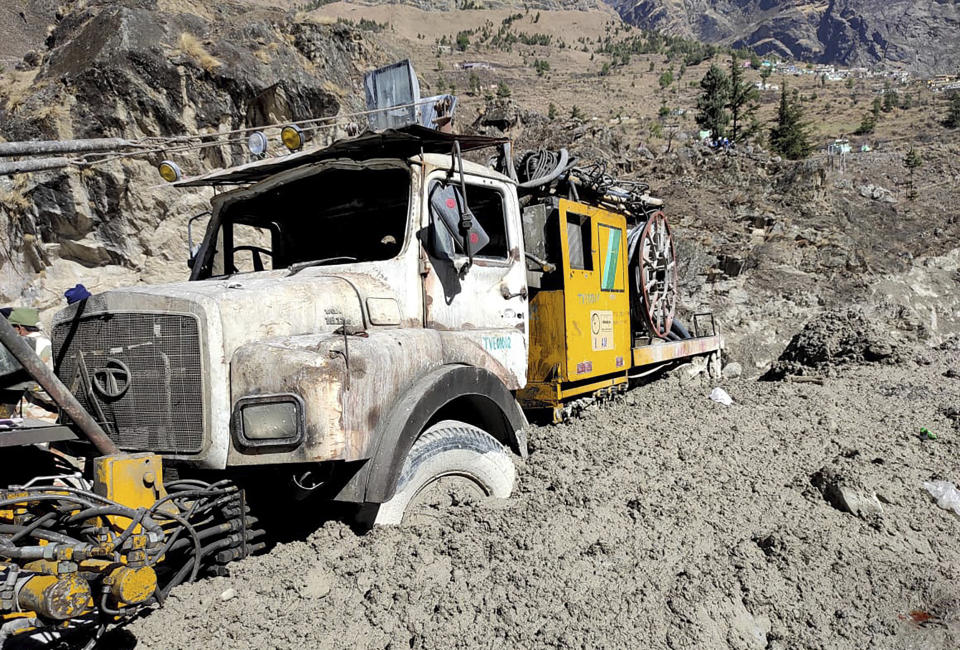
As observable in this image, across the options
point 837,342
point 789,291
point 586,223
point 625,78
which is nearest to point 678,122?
point 625,78

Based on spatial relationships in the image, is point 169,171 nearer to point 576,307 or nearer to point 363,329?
point 363,329

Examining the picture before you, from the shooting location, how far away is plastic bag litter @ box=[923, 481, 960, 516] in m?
4.22

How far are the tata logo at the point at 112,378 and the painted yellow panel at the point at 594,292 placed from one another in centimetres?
322

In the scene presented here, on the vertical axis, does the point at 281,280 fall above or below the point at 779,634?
above

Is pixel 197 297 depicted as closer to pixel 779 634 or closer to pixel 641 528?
pixel 641 528

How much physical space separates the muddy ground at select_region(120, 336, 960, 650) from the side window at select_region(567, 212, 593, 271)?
165 centimetres

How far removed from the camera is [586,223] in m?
5.84

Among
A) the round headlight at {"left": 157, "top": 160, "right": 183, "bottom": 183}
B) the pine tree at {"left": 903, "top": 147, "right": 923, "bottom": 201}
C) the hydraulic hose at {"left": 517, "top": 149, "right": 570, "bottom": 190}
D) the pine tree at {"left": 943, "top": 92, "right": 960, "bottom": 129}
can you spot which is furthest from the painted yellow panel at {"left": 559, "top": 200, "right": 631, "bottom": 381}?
the pine tree at {"left": 943, "top": 92, "right": 960, "bottom": 129}

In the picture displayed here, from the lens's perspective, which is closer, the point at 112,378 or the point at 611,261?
the point at 112,378

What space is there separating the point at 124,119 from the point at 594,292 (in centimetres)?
877

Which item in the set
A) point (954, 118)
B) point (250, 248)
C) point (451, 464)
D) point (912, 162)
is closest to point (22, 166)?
point (250, 248)

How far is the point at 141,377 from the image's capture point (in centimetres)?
278

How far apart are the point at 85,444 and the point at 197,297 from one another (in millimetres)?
867

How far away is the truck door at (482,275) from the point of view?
3758 mm
